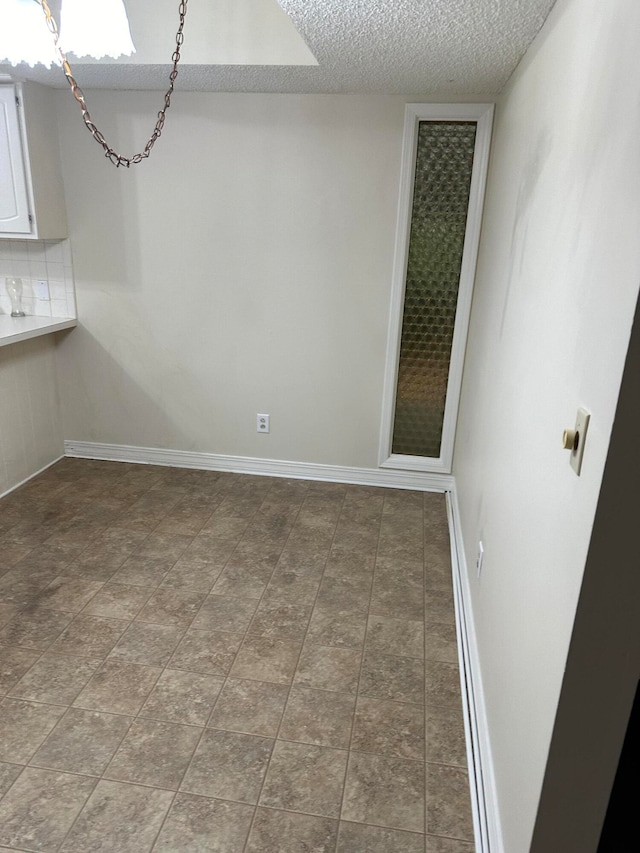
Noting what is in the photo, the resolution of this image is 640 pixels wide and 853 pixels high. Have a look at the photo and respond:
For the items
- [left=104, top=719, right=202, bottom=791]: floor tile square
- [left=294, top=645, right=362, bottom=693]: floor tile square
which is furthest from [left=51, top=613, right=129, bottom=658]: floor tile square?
[left=294, top=645, right=362, bottom=693]: floor tile square

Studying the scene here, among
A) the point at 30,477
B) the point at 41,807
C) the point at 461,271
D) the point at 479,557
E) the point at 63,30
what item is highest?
the point at 63,30

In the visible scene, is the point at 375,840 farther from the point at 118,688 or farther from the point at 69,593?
the point at 69,593

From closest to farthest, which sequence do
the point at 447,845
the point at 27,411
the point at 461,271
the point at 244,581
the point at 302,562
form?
the point at 447,845
the point at 244,581
the point at 302,562
the point at 461,271
the point at 27,411

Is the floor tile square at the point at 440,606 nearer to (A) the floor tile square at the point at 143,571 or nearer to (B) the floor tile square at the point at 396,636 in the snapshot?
(B) the floor tile square at the point at 396,636

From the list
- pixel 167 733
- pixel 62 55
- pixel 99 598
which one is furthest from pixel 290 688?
pixel 62 55

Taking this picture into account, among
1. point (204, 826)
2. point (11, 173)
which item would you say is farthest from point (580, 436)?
point (11, 173)

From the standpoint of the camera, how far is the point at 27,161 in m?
3.24

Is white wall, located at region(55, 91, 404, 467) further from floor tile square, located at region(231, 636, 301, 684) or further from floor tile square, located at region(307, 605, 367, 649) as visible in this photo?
floor tile square, located at region(231, 636, 301, 684)

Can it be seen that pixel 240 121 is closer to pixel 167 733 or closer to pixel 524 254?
pixel 524 254

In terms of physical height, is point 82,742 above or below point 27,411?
below

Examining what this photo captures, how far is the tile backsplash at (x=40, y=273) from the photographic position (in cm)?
367

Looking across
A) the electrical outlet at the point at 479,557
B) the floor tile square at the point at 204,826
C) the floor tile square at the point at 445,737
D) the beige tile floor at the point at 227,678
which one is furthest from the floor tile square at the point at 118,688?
the electrical outlet at the point at 479,557

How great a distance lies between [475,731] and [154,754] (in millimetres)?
975

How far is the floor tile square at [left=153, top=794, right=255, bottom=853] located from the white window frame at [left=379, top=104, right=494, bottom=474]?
2.31 metres
